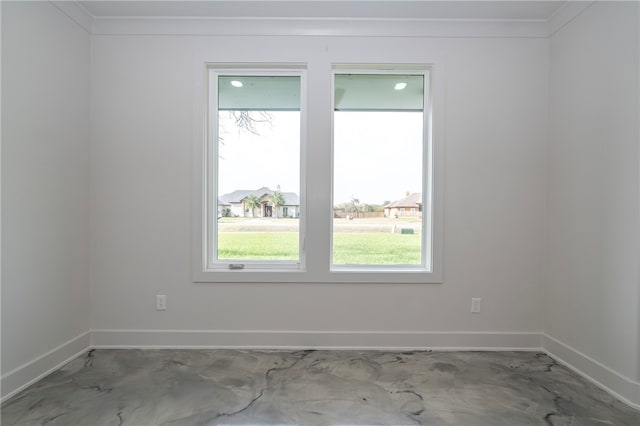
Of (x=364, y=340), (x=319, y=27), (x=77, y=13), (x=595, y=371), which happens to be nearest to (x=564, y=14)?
(x=319, y=27)

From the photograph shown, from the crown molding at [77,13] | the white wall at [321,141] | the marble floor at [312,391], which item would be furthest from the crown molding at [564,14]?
the crown molding at [77,13]

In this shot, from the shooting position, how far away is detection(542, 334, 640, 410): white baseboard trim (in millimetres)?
1933

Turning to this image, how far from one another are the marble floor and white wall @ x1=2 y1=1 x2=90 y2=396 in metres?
0.30

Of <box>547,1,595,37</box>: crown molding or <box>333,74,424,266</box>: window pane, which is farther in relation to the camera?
<box>333,74,424,266</box>: window pane

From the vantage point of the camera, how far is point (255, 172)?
2789 mm

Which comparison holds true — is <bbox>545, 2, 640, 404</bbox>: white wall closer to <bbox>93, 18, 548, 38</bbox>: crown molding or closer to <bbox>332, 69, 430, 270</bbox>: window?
<bbox>93, 18, 548, 38</bbox>: crown molding

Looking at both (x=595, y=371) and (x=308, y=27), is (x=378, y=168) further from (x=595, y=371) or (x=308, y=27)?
(x=595, y=371)

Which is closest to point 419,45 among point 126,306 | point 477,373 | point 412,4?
point 412,4

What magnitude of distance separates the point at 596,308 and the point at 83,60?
168 inches

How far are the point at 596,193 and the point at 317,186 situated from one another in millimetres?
1997

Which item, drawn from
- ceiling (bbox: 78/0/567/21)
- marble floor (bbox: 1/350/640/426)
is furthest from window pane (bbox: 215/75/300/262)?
marble floor (bbox: 1/350/640/426)

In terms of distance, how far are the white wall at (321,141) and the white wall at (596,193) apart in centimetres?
14

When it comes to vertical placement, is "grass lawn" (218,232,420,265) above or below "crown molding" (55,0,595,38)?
below

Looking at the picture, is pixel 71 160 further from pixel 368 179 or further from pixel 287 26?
pixel 368 179
